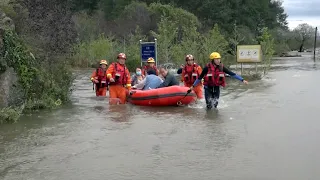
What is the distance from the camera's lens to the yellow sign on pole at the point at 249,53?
23.5 m

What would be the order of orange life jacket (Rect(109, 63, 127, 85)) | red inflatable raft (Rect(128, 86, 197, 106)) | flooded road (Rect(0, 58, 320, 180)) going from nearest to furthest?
flooded road (Rect(0, 58, 320, 180)) < red inflatable raft (Rect(128, 86, 197, 106)) < orange life jacket (Rect(109, 63, 127, 85))

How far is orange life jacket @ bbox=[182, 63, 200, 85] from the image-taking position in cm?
1430

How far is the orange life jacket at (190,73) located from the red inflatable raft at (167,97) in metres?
1.20

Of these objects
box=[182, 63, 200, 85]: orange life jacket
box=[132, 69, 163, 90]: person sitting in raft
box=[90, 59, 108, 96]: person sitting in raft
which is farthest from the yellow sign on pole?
box=[132, 69, 163, 90]: person sitting in raft

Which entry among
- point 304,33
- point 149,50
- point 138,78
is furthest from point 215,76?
point 304,33

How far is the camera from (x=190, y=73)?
1438 centimetres

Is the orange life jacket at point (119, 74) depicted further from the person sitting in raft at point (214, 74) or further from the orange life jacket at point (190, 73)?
the person sitting in raft at point (214, 74)

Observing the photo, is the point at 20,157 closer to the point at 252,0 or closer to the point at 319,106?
the point at 319,106

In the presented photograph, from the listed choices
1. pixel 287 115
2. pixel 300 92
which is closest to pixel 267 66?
pixel 300 92

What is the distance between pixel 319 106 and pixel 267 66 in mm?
12310

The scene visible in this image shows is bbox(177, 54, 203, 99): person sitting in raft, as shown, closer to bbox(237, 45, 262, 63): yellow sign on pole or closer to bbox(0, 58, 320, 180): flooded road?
bbox(0, 58, 320, 180): flooded road

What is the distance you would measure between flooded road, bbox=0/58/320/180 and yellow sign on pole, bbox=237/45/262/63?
1026 cm

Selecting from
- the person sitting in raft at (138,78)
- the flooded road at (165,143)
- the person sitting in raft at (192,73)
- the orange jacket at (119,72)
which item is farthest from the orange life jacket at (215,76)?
the person sitting in raft at (138,78)

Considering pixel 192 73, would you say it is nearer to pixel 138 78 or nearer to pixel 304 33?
pixel 138 78
